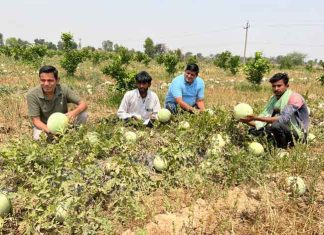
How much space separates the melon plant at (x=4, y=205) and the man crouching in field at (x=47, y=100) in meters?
1.42

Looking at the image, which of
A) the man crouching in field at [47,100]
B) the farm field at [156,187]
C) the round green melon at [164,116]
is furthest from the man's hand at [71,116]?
the round green melon at [164,116]

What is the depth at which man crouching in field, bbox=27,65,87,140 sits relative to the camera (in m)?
4.63

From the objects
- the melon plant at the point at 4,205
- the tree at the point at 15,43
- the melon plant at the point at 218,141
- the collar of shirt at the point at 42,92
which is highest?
the tree at the point at 15,43

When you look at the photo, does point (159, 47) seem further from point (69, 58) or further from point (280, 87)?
point (280, 87)

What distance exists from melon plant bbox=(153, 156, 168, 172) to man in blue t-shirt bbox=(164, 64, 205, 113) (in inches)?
81.6

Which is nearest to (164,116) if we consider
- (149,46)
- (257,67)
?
(257,67)

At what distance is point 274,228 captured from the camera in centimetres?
303

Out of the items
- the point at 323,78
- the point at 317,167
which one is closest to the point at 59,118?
the point at 317,167

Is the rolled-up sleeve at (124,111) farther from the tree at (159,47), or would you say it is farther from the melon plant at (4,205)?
the tree at (159,47)

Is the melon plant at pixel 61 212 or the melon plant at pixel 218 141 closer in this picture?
the melon plant at pixel 61 212

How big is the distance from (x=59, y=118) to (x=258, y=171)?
2361 millimetres

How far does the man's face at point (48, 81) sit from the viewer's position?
4.61 metres

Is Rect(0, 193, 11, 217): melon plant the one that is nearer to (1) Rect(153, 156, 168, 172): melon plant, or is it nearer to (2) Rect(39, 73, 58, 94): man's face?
(1) Rect(153, 156, 168, 172): melon plant

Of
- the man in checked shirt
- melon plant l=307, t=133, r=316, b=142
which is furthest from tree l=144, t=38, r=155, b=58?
melon plant l=307, t=133, r=316, b=142
